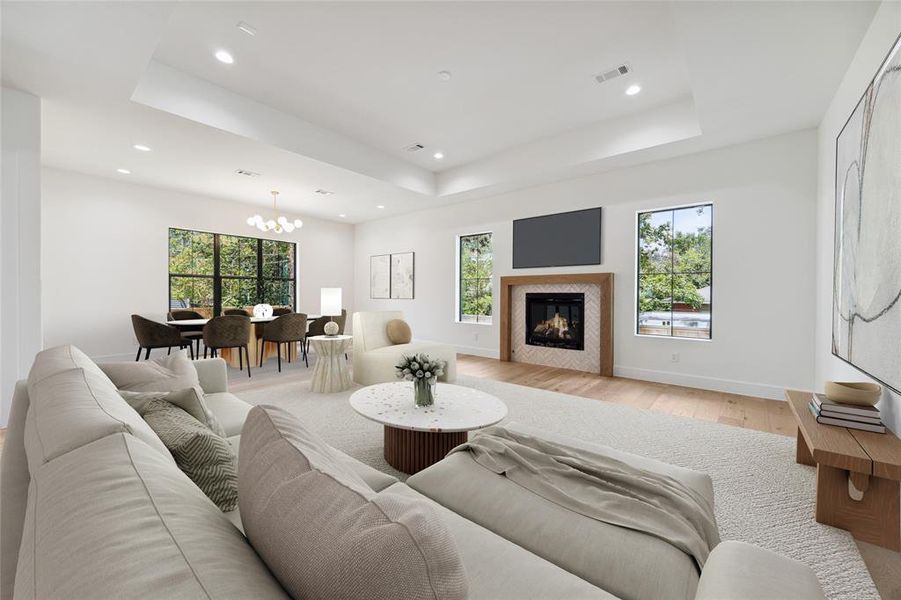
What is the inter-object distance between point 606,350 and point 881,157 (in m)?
3.24

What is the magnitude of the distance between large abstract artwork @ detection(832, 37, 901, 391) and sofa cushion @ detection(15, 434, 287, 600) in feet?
8.40

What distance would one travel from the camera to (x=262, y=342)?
548cm

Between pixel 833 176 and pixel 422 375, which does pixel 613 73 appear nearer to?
pixel 833 176

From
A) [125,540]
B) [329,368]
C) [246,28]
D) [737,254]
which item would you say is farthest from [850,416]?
[246,28]

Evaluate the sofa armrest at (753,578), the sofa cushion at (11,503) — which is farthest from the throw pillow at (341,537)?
the sofa cushion at (11,503)

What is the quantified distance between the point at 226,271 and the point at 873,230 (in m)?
7.73

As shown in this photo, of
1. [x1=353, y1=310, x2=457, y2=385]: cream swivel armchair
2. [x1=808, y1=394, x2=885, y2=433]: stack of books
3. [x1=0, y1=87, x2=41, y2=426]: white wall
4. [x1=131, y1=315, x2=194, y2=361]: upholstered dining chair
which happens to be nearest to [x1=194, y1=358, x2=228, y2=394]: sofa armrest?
[x1=353, y1=310, x2=457, y2=385]: cream swivel armchair

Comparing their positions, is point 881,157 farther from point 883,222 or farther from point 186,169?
point 186,169

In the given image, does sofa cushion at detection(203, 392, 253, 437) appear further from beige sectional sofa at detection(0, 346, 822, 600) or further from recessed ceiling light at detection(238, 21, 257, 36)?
recessed ceiling light at detection(238, 21, 257, 36)

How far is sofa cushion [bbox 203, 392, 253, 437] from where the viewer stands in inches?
69.2

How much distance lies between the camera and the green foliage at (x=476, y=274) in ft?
20.5

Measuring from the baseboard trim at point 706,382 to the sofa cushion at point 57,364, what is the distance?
194 inches

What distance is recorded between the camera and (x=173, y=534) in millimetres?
473

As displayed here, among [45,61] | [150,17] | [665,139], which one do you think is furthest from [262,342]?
[665,139]
